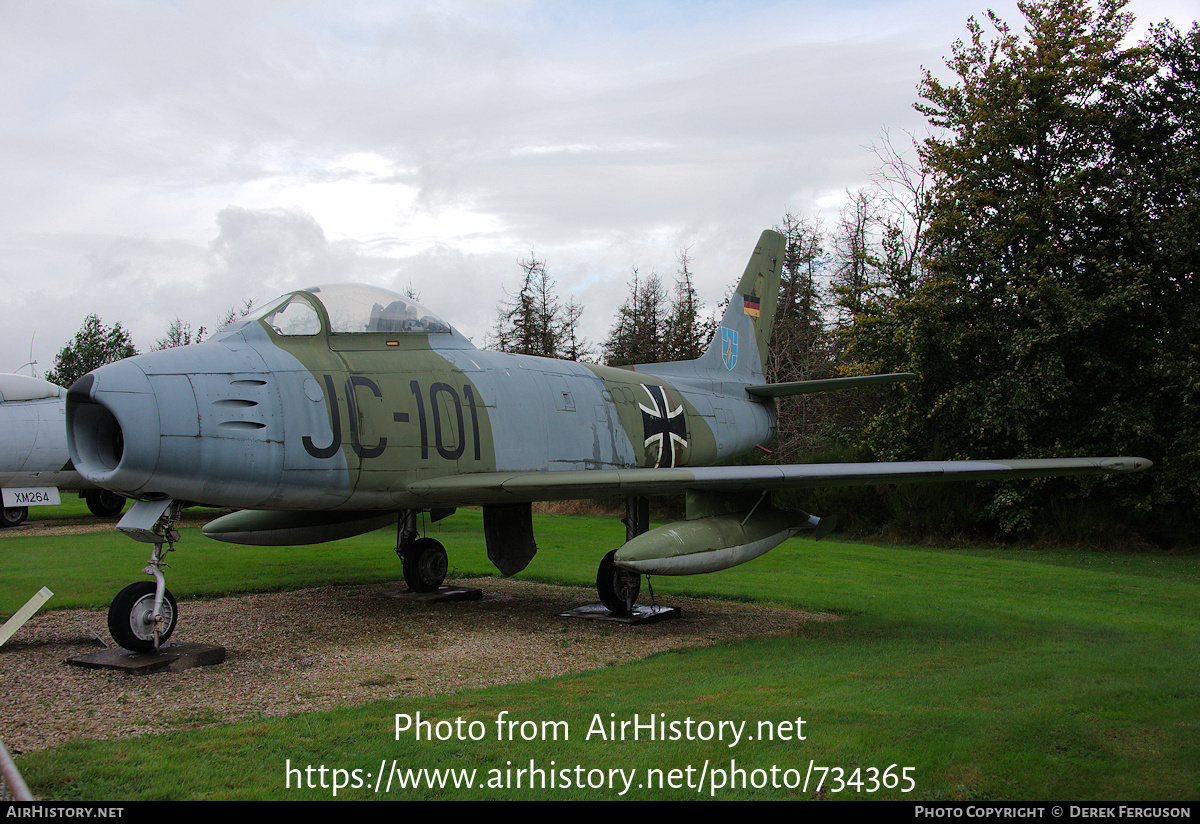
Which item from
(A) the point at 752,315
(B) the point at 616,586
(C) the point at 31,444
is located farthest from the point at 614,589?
(C) the point at 31,444

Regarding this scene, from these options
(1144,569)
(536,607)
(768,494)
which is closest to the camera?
(768,494)

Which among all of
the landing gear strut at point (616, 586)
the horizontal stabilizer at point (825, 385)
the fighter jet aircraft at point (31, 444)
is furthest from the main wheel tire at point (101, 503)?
the landing gear strut at point (616, 586)

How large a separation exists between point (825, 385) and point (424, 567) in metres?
6.22

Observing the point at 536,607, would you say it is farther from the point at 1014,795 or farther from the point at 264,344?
the point at 1014,795

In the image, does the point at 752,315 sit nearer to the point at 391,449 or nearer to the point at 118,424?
the point at 391,449

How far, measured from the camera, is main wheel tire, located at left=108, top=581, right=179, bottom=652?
6.14 m

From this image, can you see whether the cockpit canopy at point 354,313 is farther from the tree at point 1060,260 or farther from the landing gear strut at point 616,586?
the tree at point 1060,260

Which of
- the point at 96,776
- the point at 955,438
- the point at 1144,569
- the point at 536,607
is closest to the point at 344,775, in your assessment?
the point at 96,776

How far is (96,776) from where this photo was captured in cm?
367

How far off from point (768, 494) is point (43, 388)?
17.9m

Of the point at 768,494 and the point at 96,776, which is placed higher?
the point at 768,494

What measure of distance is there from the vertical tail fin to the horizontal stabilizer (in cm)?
45

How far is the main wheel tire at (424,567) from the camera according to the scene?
400 inches

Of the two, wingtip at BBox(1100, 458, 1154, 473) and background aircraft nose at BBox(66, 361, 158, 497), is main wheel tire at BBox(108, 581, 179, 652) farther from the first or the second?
wingtip at BBox(1100, 458, 1154, 473)
